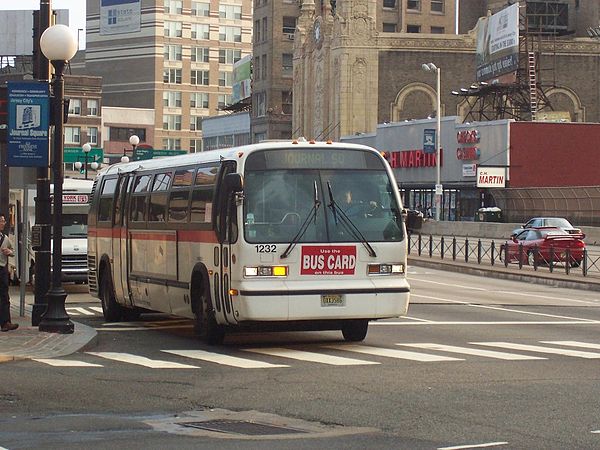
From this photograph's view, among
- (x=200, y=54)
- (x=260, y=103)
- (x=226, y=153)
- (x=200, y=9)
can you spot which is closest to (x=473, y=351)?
(x=226, y=153)

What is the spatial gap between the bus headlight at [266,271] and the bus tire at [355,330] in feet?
5.51

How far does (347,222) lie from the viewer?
58.7ft

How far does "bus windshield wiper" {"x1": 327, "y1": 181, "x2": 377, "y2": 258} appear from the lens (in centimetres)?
1783

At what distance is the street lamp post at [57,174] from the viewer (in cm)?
1936

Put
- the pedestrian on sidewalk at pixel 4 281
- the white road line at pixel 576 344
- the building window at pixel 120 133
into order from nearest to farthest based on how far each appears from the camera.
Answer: the white road line at pixel 576 344
the pedestrian on sidewalk at pixel 4 281
the building window at pixel 120 133

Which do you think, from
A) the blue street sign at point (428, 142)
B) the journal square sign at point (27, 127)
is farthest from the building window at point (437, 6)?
the journal square sign at point (27, 127)

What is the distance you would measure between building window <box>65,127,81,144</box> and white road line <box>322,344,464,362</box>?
100m

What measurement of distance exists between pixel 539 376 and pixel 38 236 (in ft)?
29.6

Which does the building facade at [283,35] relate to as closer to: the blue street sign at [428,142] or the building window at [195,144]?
the building window at [195,144]

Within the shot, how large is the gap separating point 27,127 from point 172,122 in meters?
140

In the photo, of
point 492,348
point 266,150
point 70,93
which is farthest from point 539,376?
point 70,93

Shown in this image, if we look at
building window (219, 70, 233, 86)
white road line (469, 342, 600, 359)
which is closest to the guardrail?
white road line (469, 342, 600, 359)

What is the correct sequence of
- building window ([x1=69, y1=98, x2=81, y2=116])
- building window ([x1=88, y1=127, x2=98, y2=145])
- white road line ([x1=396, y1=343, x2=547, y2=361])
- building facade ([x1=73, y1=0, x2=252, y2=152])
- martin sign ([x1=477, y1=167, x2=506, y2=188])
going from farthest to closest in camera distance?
building facade ([x1=73, y1=0, x2=252, y2=152])
building window ([x1=69, y1=98, x2=81, y2=116])
building window ([x1=88, y1=127, x2=98, y2=145])
martin sign ([x1=477, y1=167, x2=506, y2=188])
white road line ([x1=396, y1=343, x2=547, y2=361])

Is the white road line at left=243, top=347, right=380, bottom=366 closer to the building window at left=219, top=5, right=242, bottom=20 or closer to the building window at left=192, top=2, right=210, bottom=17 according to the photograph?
the building window at left=192, top=2, right=210, bottom=17
